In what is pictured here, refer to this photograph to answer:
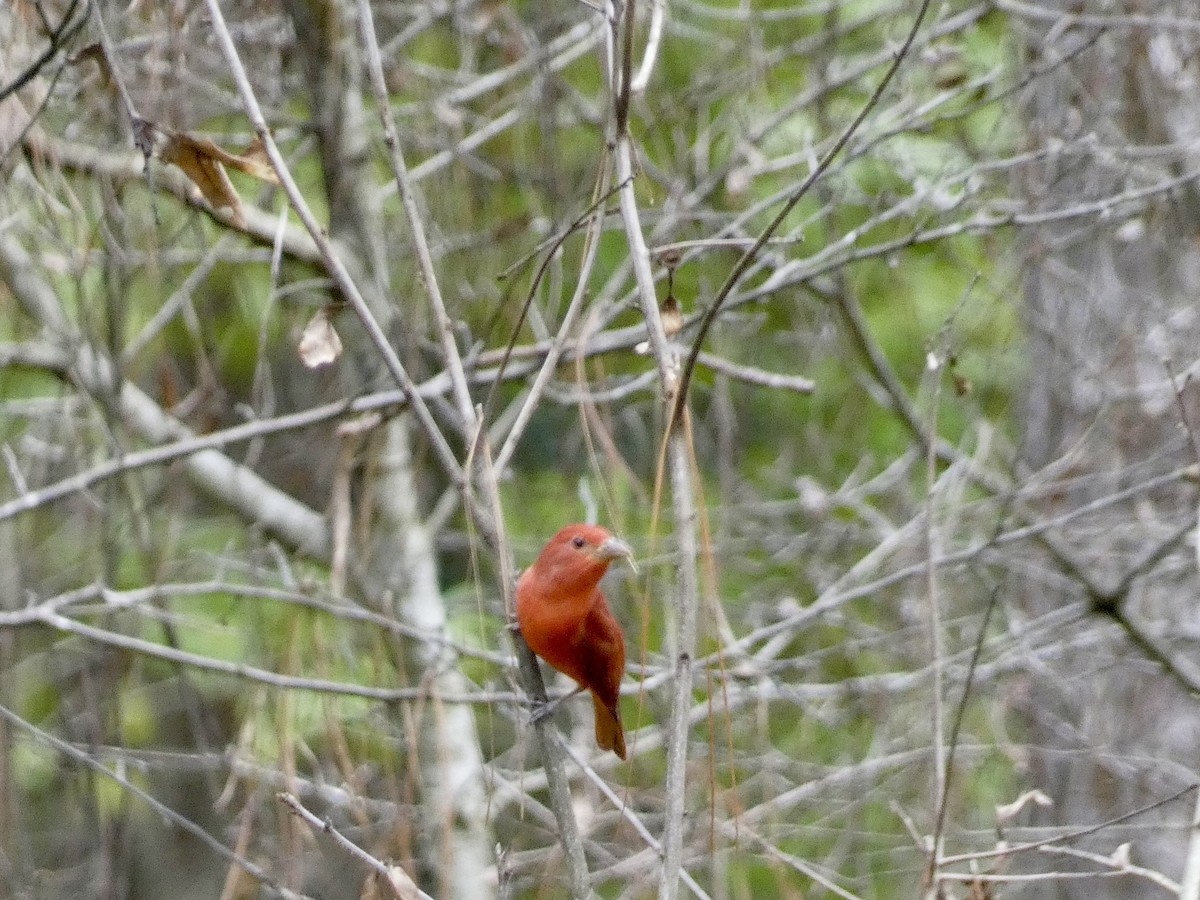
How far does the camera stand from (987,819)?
7.02m

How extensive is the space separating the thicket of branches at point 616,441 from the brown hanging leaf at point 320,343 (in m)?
0.90

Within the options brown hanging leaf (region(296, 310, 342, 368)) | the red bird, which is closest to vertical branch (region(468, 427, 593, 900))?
brown hanging leaf (region(296, 310, 342, 368))

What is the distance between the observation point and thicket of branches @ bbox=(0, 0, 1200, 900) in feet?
13.5

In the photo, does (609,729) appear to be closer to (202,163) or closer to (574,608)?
(574,608)

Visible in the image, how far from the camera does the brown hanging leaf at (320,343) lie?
256 cm

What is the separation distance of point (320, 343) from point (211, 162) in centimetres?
34

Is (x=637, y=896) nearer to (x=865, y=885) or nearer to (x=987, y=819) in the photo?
(x=865, y=885)

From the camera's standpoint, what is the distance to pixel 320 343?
102 inches

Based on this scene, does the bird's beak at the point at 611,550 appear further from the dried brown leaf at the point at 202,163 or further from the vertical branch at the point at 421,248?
the dried brown leaf at the point at 202,163

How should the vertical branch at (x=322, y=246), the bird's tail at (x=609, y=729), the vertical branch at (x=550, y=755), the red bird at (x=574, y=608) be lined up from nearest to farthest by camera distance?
1. the vertical branch at (x=550, y=755)
2. the vertical branch at (x=322, y=246)
3. the red bird at (x=574, y=608)
4. the bird's tail at (x=609, y=729)

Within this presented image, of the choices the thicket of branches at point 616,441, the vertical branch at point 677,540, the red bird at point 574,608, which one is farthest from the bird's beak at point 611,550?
the vertical branch at point 677,540

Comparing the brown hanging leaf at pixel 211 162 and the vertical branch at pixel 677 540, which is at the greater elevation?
the brown hanging leaf at pixel 211 162

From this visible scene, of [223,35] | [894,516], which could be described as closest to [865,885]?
[894,516]

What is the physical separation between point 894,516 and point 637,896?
2172mm
